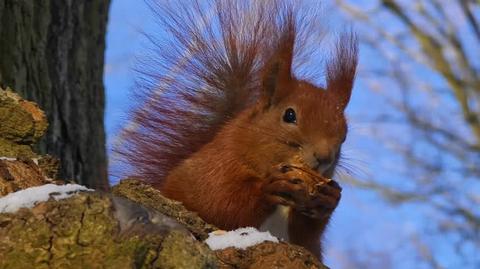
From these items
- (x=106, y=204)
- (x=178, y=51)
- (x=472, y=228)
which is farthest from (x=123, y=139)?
(x=472, y=228)

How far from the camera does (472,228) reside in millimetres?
6227

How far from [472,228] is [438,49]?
132cm

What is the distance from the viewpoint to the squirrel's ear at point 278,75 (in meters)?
2.06

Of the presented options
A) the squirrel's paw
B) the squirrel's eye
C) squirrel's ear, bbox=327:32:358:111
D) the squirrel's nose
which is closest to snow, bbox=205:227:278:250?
the squirrel's paw

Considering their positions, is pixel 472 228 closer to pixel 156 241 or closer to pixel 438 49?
pixel 438 49

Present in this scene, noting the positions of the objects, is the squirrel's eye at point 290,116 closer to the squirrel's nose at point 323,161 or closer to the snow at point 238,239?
the squirrel's nose at point 323,161

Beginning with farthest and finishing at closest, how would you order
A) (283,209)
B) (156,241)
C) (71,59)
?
(71,59), (283,209), (156,241)

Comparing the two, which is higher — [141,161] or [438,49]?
[438,49]

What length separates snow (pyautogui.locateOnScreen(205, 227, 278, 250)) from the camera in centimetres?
142

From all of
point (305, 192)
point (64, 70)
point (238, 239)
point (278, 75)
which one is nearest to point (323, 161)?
point (305, 192)

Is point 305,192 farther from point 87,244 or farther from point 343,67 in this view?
point 87,244

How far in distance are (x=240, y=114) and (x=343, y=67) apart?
30 centimetres

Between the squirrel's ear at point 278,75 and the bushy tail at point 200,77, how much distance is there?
20 mm

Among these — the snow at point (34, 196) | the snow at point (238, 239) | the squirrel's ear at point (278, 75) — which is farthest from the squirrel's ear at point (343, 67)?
the snow at point (34, 196)
